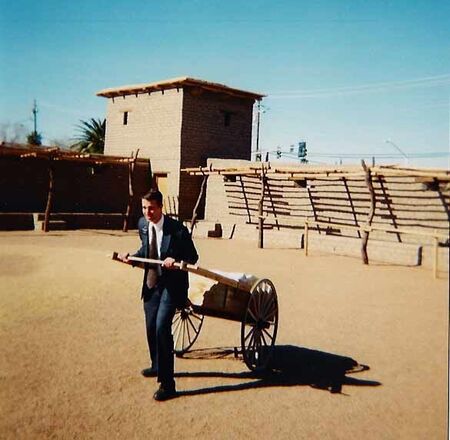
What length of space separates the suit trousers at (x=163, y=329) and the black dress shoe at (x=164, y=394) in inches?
1.3

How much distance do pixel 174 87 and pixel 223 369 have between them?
17359mm

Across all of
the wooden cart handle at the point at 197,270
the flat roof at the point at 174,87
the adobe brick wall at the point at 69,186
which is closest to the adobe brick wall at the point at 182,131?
the flat roof at the point at 174,87

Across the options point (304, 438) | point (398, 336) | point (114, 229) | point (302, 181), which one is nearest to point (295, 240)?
point (302, 181)

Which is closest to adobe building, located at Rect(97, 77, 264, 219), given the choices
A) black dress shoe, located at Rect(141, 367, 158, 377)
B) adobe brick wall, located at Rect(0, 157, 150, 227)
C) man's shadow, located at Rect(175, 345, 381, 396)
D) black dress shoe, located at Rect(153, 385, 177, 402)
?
adobe brick wall, located at Rect(0, 157, 150, 227)

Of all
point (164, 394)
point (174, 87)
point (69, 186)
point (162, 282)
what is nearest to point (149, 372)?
point (164, 394)

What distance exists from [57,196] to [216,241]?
7.34 m

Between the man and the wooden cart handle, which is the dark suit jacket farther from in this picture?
the wooden cart handle

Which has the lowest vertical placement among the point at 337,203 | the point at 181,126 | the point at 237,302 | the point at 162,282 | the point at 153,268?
the point at 237,302

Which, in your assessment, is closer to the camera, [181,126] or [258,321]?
[258,321]

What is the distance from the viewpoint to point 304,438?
326 cm

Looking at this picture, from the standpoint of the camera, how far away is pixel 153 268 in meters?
4.07

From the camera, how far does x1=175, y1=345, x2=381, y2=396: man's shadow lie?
13.8 ft

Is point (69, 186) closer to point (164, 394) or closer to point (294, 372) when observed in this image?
point (294, 372)

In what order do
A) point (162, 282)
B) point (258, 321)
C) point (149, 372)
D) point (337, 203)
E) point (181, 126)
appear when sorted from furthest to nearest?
point (181, 126), point (337, 203), point (258, 321), point (149, 372), point (162, 282)
